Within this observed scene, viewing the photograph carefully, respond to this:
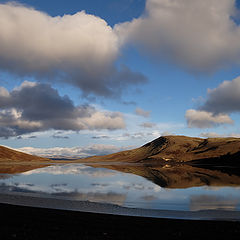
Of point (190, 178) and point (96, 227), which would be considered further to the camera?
point (190, 178)

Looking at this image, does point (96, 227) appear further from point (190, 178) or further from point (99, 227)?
point (190, 178)


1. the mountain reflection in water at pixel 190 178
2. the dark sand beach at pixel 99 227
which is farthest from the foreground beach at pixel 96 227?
the mountain reflection in water at pixel 190 178

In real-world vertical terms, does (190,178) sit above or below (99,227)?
above

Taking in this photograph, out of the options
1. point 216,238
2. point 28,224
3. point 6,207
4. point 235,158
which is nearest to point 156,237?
point 216,238

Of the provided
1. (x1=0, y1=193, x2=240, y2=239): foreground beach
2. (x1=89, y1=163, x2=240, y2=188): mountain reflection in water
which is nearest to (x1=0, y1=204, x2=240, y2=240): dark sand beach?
(x1=0, y1=193, x2=240, y2=239): foreground beach

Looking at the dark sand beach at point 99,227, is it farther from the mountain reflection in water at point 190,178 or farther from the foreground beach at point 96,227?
the mountain reflection in water at point 190,178

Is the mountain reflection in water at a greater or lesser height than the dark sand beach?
greater

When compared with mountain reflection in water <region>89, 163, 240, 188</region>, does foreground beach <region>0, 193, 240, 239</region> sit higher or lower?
lower

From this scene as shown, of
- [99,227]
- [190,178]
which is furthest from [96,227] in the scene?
[190,178]

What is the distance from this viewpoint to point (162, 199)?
102ft

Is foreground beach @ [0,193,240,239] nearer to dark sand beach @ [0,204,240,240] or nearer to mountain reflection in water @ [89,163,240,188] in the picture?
dark sand beach @ [0,204,240,240]

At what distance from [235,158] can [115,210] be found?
178621 mm

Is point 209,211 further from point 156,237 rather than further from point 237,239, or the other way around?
point 156,237

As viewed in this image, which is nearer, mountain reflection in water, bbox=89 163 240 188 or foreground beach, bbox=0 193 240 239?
foreground beach, bbox=0 193 240 239
